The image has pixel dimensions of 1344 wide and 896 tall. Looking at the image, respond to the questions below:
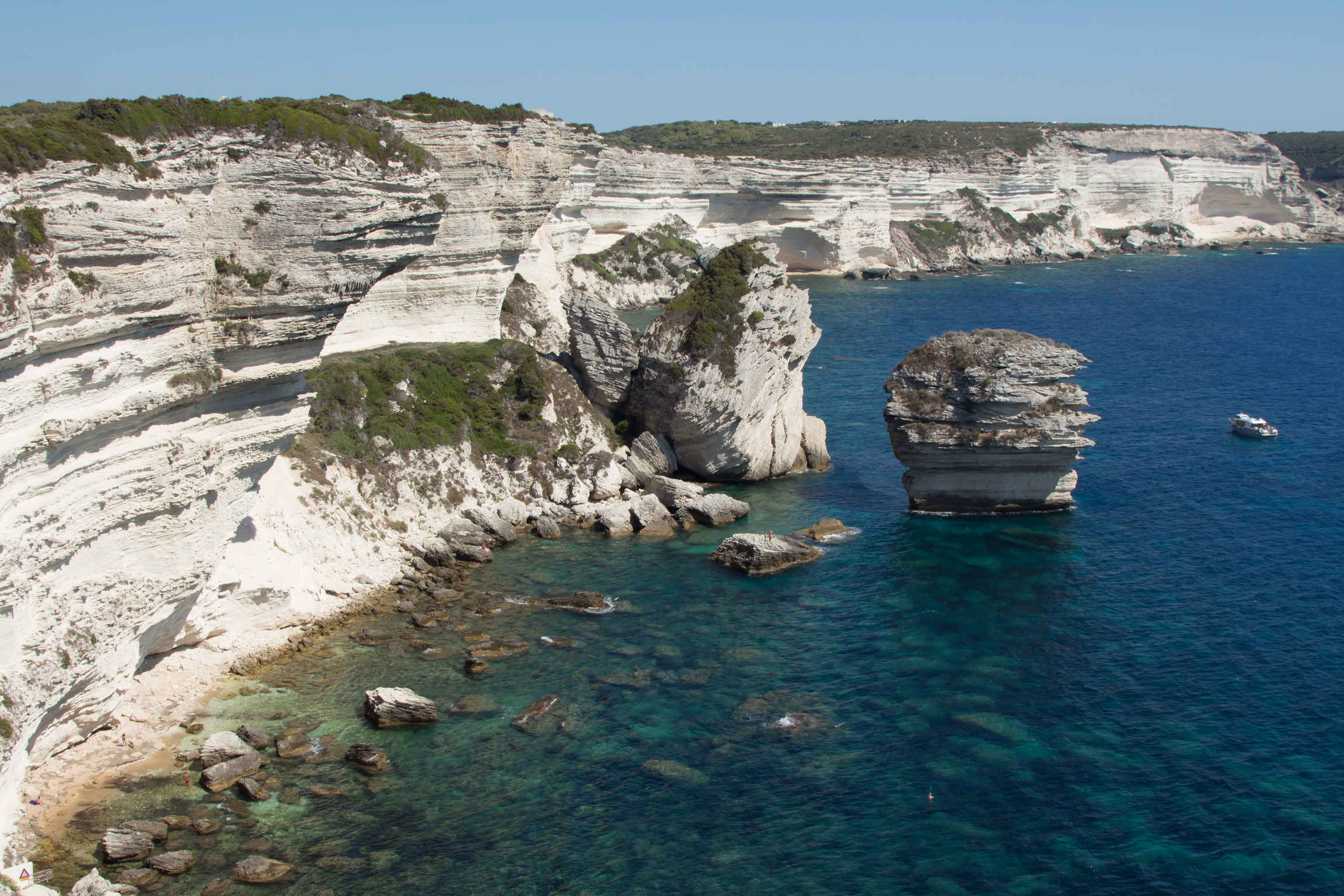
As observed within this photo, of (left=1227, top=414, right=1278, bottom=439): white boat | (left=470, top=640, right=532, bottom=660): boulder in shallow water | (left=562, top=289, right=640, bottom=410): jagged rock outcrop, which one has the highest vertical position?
(left=562, top=289, right=640, bottom=410): jagged rock outcrop

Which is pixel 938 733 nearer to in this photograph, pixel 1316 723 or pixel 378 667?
pixel 1316 723

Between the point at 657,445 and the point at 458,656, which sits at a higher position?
the point at 657,445

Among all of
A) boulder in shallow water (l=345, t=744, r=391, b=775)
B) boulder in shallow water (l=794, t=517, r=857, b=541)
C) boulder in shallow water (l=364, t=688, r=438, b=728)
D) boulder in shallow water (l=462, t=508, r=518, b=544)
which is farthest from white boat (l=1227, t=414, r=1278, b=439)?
boulder in shallow water (l=345, t=744, r=391, b=775)

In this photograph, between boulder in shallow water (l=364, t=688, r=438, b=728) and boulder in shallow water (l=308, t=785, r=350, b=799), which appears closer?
boulder in shallow water (l=308, t=785, r=350, b=799)

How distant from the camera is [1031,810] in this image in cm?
2505

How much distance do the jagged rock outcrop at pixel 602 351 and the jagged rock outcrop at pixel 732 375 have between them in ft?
3.43

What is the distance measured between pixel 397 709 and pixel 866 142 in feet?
513

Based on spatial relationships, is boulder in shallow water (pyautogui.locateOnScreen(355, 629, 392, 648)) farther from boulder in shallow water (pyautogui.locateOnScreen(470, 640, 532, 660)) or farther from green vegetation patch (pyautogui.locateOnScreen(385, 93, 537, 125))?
green vegetation patch (pyautogui.locateOnScreen(385, 93, 537, 125))

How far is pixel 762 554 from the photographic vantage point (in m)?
40.9

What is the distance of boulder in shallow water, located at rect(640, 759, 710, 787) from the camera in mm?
26578

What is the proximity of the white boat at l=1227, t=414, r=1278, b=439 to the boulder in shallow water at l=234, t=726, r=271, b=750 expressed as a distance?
183 feet

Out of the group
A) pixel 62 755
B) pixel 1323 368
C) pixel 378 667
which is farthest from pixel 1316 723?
pixel 1323 368

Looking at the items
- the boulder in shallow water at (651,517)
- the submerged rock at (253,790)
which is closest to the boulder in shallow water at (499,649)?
the submerged rock at (253,790)

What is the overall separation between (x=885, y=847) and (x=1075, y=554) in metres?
22.6
